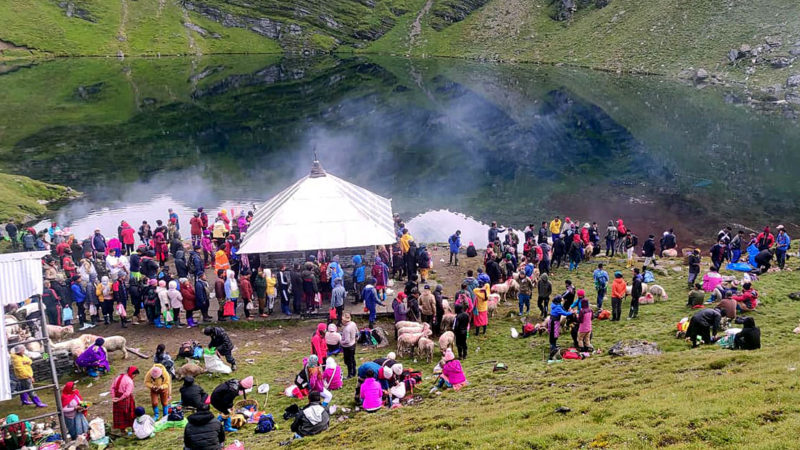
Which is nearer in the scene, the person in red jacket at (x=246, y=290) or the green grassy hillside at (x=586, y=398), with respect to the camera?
the green grassy hillside at (x=586, y=398)

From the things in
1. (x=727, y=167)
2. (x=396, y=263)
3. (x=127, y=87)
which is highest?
(x=127, y=87)

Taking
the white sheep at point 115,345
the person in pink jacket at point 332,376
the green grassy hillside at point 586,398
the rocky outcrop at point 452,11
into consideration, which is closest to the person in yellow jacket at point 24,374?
the green grassy hillside at point 586,398

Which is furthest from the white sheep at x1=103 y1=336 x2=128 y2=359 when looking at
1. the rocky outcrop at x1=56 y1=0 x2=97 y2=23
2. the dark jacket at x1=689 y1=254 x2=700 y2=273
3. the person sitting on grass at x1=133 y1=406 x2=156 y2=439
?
the rocky outcrop at x1=56 y1=0 x2=97 y2=23

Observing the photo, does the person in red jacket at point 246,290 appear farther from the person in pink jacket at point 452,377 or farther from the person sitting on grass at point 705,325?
the person sitting on grass at point 705,325

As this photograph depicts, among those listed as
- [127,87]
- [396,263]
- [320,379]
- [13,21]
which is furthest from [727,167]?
[13,21]

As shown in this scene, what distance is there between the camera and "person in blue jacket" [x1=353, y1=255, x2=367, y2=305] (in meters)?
26.8

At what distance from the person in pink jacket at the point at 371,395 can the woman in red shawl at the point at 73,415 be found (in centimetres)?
774

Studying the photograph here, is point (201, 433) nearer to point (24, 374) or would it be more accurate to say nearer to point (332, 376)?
point (332, 376)

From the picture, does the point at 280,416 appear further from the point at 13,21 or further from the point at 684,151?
the point at 13,21

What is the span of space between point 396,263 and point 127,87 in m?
84.0

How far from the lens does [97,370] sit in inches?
819

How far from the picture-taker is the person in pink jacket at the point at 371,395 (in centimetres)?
1706

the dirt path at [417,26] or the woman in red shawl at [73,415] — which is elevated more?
the dirt path at [417,26]

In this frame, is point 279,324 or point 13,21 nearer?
point 279,324
